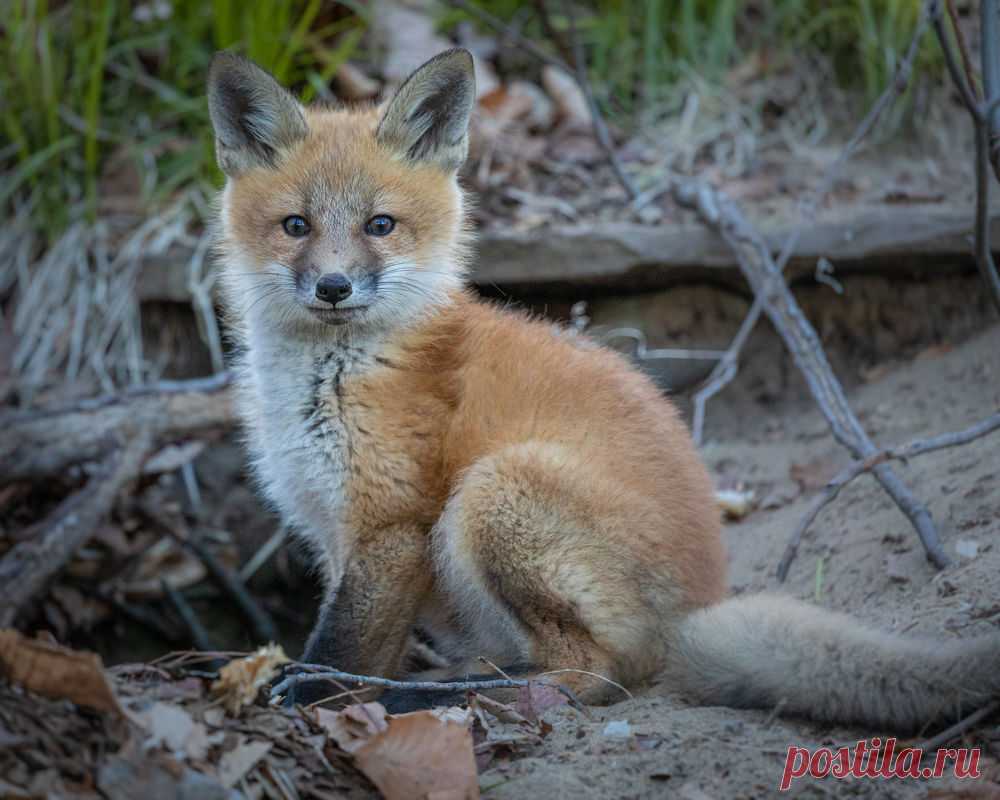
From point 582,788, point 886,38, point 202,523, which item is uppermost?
point 886,38

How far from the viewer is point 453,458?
3.82 m

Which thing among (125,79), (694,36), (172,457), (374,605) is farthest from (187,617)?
(694,36)

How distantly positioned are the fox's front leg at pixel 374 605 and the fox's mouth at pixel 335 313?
821mm

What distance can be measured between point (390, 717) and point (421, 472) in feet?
3.62

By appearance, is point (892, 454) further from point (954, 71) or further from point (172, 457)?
point (172, 457)

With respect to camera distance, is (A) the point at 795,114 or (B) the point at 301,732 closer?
(B) the point at 301,732

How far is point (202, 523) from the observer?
6656 millimetres

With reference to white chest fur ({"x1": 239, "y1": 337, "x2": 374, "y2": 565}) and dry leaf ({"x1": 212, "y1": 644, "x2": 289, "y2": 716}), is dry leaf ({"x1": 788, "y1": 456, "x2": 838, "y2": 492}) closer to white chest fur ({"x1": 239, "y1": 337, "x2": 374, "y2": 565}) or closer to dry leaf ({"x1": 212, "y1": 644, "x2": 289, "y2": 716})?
white chest fur ({"x1": 239, "y1": 337, "x2": 374, "y2": 565})

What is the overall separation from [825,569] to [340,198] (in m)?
2.56

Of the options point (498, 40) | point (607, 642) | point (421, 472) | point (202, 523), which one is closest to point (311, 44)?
point (498, 40)

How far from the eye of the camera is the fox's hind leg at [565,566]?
347 centimetres

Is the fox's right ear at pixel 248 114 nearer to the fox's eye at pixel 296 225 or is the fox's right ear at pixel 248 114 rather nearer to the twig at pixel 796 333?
the fox's eye at pixel 296 225

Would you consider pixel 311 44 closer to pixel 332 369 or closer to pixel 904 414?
pixel 332 369

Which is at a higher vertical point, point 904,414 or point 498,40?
point 498,40
